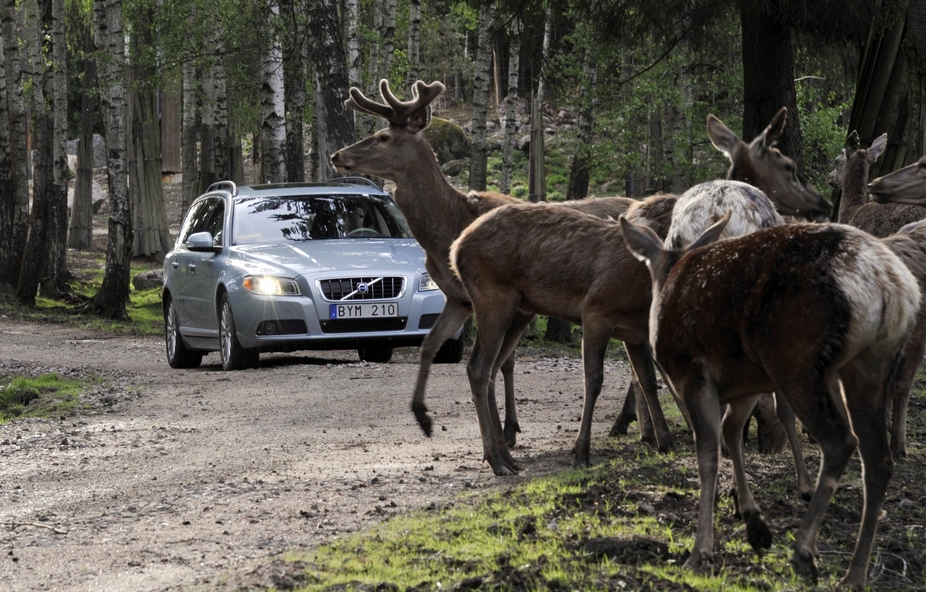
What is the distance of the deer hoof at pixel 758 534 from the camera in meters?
5.12

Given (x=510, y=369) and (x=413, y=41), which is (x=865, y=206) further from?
(x=413, y=41)

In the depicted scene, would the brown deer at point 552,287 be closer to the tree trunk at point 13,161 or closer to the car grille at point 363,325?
the car grille at point 363,325

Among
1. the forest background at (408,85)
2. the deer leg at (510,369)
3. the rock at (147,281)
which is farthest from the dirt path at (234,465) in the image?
the rock at (147,281)

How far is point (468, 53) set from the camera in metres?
59.4

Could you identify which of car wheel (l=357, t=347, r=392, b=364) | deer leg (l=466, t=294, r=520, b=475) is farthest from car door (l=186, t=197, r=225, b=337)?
deer leg (l=466, t=294, r=520, b=475)

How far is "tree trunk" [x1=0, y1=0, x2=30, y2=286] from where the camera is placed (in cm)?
2531

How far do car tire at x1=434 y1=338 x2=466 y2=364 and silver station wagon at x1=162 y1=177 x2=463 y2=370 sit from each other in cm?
1

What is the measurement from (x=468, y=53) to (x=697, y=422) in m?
55.6

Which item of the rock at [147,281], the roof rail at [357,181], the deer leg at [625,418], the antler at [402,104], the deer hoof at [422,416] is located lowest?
the rock at [147,281]

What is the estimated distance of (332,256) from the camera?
13875mm

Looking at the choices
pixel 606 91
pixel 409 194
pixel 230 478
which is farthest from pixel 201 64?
pixel 230 478

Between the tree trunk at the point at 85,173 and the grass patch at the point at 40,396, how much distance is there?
2213cm

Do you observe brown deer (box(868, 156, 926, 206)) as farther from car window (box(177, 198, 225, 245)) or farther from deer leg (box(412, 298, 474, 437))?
car window (box(177, 198, 225, 245))

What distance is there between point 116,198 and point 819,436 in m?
20.6
